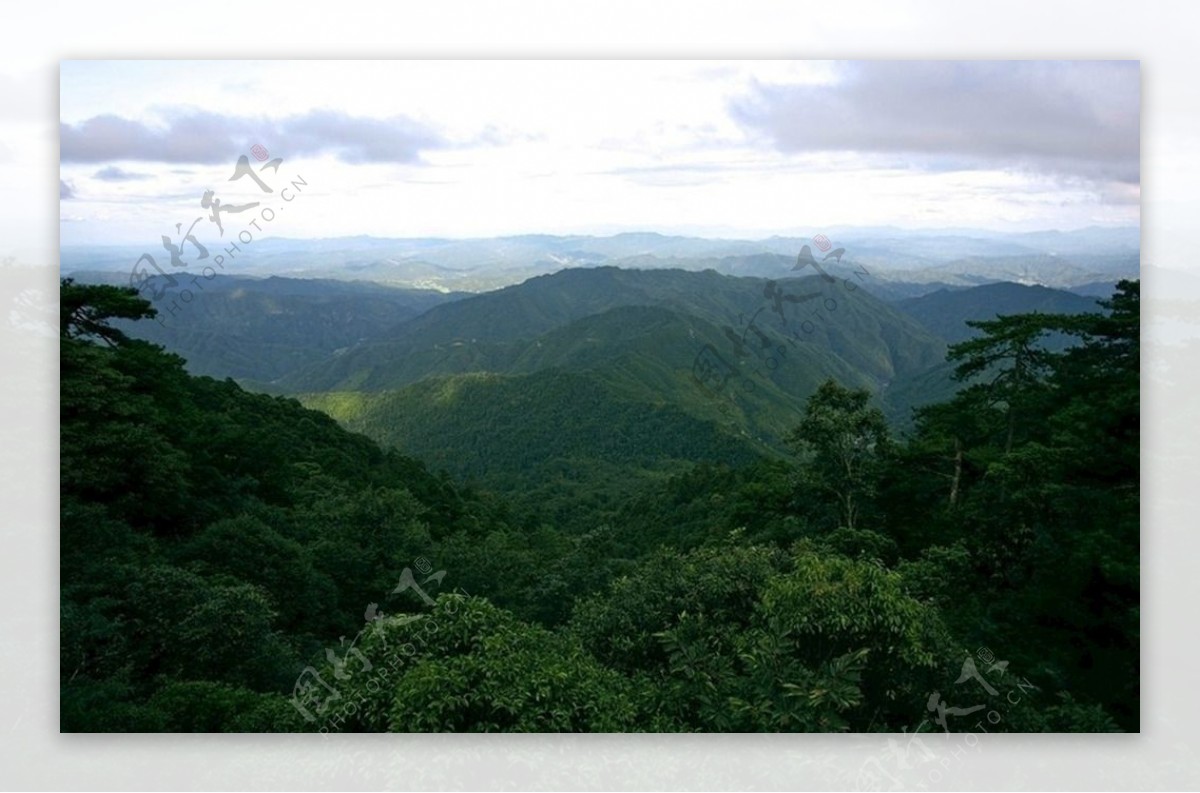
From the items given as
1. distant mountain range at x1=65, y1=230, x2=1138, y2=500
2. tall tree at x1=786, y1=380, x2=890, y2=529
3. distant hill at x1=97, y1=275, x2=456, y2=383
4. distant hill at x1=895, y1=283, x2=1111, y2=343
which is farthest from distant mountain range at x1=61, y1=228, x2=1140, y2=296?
distant hill at x1=97, y1=275, x2=456, y2=383

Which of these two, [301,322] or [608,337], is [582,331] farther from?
[301,322]

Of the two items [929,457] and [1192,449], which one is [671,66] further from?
[929,457]

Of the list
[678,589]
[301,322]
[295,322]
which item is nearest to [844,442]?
[678,589]

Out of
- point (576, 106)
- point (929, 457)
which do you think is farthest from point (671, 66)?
point (929, 457)

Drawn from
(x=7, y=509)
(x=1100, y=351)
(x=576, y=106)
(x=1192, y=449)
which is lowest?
(x=7, y=509)

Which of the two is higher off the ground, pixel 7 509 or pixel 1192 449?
pixel 1192 449

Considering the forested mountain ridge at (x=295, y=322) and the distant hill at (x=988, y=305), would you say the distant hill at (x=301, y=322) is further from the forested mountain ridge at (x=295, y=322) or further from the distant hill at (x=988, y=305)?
the distant hill at (x=988, y=305)
